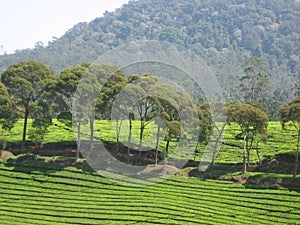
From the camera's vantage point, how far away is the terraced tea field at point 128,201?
2708 cm

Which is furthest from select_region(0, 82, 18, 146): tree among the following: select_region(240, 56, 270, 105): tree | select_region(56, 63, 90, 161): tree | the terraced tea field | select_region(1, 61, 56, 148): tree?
select_region(240, 56, 270, 105): tree

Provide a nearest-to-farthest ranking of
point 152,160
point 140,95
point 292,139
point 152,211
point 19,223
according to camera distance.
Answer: point 19,223
point 152,211
point 140,95
point 152,160
point 292,139

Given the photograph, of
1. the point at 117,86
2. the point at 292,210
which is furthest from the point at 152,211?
the point at 117,86

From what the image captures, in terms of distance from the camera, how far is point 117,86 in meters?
38.7

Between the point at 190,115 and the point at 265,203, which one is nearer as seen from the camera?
the point at 265,203

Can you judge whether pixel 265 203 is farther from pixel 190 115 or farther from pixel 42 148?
pixel 42 148

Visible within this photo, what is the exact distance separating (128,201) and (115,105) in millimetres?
10873

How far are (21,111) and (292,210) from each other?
2606 cm

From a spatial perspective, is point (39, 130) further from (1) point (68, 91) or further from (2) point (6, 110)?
(1) point (68, 91)

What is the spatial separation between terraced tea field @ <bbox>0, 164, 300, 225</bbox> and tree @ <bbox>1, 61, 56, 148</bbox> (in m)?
7.13

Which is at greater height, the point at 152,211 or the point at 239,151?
the point at 239,151

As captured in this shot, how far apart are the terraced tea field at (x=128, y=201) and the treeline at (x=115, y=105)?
4.07 meters

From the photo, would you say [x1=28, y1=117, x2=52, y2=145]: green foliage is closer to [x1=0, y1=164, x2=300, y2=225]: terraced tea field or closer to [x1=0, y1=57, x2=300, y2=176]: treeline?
[x1=0, y1=57, x2=300, y2=176]: treeline

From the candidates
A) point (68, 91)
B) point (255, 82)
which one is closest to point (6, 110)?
point (68, 91)
